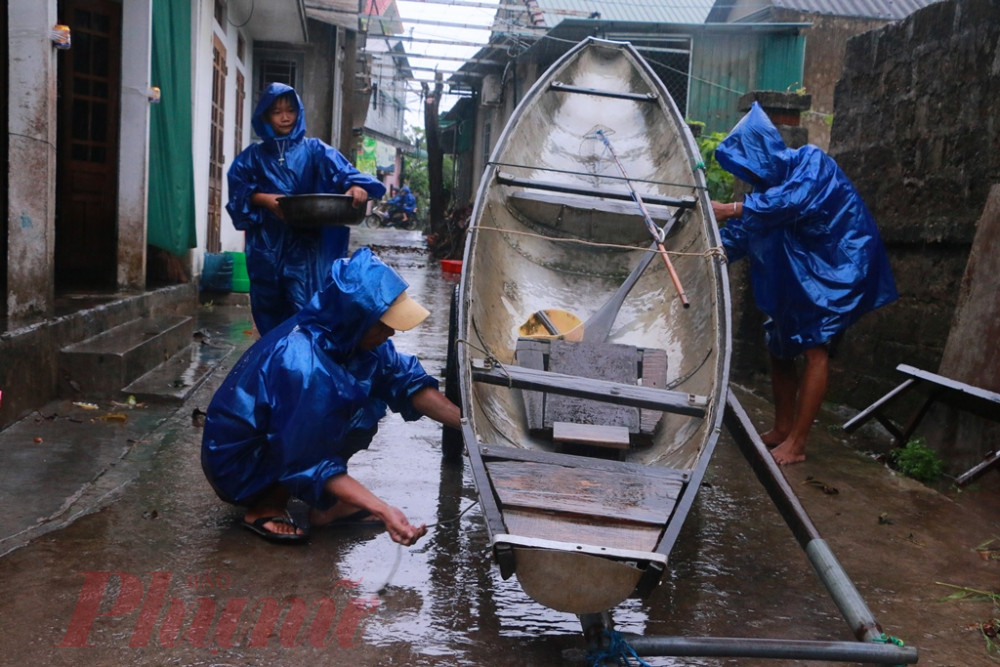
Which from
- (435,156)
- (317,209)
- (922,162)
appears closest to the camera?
(317,209)

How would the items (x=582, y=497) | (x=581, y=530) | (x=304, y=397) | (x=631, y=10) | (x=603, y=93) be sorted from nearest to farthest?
(x=581, y=530)
(x=582, y=497)
(x=304, y=397)
(x=603, y=93)
(x=631, y=10)

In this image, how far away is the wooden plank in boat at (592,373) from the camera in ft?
11.7

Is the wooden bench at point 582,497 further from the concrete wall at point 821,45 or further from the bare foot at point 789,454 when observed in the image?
the concrete wall at point 821,45

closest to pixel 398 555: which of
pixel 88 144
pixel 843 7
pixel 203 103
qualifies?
pixel 88 144

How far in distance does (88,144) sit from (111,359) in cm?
287

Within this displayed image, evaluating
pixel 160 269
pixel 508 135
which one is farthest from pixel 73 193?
pixel 508 135

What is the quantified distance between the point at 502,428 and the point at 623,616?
3.15 ft

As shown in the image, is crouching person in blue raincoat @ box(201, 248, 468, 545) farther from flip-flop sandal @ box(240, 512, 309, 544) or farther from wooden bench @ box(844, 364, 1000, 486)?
wooden bench @ box(844, 364, 1000, 486)

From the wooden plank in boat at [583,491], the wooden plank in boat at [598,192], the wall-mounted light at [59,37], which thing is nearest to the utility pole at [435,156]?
the wooden plank in boat at [598,192]

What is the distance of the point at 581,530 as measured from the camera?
2.30m

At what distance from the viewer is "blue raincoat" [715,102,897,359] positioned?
14.4 ft

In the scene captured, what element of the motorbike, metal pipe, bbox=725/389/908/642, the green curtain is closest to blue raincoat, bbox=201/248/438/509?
metal pipe, bbox=725/389/908/642

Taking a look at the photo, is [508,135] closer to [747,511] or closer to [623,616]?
[747,511]

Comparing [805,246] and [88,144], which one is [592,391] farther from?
[88,144]
